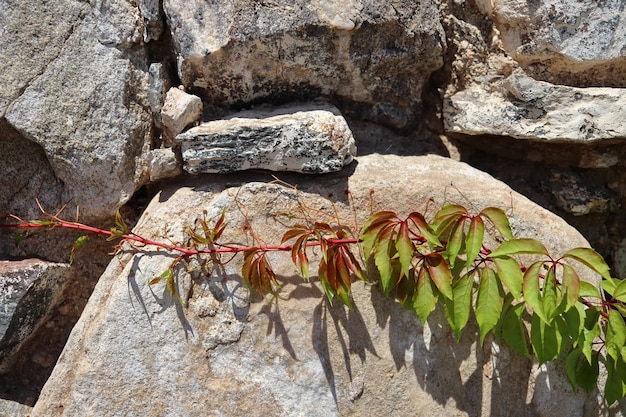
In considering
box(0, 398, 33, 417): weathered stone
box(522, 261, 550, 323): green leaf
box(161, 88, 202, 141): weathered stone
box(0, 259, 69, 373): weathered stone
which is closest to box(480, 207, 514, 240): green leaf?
box(522, 261, 550, 323): green leaf

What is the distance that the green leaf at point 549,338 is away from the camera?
5.34ft

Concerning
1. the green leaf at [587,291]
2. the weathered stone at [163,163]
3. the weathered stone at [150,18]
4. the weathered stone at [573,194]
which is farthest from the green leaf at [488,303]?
the weathered stone at [150,18]

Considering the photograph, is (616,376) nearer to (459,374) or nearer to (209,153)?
(459,374)

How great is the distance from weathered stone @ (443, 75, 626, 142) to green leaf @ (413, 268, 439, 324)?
57cm

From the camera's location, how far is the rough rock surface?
1673 millimetres

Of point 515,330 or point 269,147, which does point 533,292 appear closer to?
point 515,330

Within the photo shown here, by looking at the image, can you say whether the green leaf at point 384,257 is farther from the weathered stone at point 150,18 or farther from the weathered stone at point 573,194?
the weathered stone at point 150,18

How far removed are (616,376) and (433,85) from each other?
1059 mm

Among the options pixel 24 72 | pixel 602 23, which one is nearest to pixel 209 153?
pixel 24 72

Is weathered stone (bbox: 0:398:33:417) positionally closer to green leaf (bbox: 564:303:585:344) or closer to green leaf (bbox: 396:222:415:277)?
green leaf (bbox: 396:222:415:277)

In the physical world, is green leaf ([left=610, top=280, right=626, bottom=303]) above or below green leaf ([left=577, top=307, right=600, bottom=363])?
above

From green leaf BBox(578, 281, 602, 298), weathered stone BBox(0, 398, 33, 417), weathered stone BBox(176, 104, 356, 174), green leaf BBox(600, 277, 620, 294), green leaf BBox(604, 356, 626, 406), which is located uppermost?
weathered stone BBox(176, 104, 356, 174)

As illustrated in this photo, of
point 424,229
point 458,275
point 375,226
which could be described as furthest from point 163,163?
point 458,275

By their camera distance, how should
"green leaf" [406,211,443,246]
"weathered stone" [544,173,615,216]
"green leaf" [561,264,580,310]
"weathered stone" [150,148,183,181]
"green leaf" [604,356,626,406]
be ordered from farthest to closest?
"weathered stone" [544,173,615,216] → "weathered stone" [150,148,183,181] → "green leaf" [604,356,626,406] → "green leaf" [406,211,443,246] → "green leaf" [561,264,580,310]
